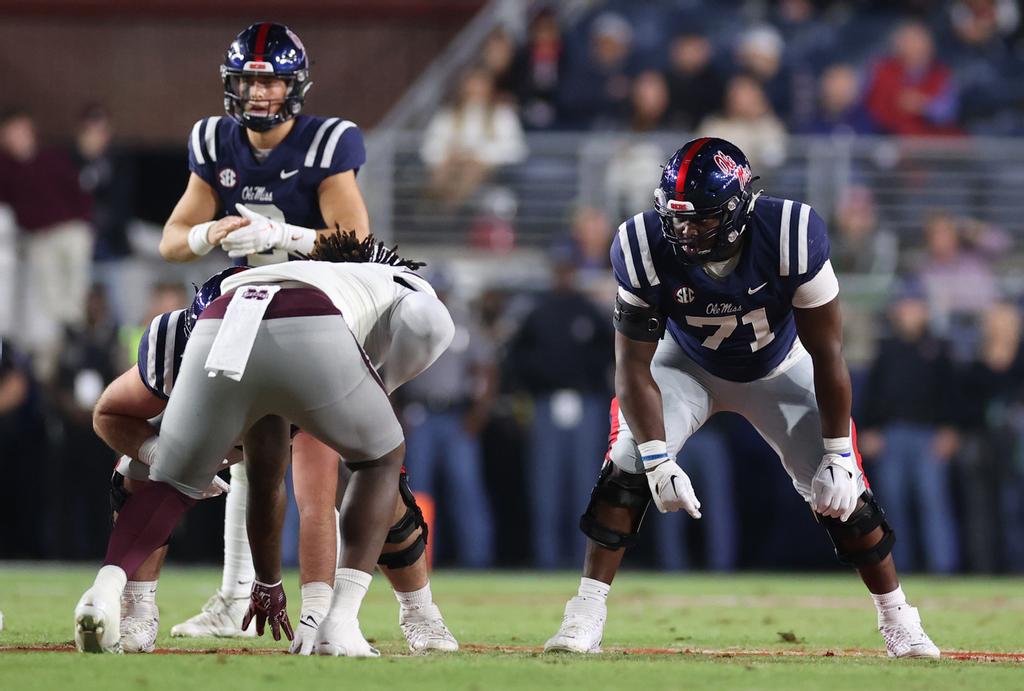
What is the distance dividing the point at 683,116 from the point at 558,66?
1.25 m

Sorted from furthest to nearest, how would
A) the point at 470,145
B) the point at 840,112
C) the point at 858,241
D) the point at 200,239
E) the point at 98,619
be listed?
the point at 840,112, the point at 470,145, the point at 858,241, the point at 200,239, the point at 98,619

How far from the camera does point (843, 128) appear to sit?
1331cm

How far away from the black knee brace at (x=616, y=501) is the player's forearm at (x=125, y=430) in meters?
1.53

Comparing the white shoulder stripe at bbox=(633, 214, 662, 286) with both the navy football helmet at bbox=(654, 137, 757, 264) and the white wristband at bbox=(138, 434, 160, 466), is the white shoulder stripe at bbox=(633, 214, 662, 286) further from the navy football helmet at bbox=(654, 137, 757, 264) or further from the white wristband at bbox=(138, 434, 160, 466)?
the white wristband at bbox=(138, 434, 160, 466)

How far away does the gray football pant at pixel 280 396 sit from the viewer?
15.9ft

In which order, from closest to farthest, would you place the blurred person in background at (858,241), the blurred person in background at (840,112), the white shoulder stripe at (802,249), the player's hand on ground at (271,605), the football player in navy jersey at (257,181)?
the white shoulder stripe at (802,249)
the player's hand on ground at (271,605)
the football player in navy jersey at (257,181)
the blurred person in background at (858,241)
the blurred person in background at (840,112)

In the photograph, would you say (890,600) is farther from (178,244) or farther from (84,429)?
(84,429)

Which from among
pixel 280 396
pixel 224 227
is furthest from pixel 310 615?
pixel 224 227

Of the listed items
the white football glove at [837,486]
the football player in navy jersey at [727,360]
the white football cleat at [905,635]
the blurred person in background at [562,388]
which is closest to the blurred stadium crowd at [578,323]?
the blurred person in background at [562,388]

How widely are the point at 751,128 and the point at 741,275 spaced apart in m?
7.28

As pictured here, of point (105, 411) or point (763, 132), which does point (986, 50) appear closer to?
point (763, 132)

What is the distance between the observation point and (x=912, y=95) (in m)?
13.5

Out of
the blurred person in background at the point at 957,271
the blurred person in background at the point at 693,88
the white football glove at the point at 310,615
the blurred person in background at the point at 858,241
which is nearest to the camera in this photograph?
the white football glove at the point at 310,615

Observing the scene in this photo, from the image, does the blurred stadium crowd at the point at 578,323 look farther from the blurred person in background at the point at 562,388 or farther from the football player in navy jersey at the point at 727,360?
the football player in navy jersey at the point at 727,360
